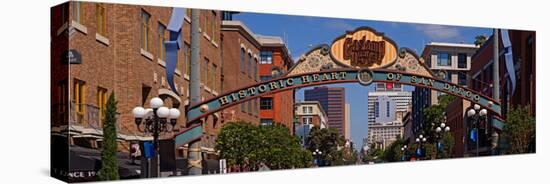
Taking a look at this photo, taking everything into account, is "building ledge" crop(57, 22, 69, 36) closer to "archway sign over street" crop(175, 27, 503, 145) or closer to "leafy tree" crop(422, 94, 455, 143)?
"archway sign over street" crop(175, 27, 503, 145)

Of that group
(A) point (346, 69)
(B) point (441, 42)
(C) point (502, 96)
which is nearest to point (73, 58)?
(A) point (346, 69)

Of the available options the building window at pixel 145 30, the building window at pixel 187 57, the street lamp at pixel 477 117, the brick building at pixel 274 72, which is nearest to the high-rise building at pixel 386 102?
the street lamp at pixel 477 117

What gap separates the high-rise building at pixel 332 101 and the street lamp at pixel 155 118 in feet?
11.4

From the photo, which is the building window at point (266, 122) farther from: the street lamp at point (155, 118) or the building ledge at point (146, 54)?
the building ledge at point (146, 54)

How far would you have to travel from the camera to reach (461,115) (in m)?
19.6

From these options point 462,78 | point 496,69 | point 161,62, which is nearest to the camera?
point 161,62

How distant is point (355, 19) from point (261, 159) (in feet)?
11.9

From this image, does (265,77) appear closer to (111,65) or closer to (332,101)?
(332,101)

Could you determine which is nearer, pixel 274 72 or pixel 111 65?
pixel 111 65

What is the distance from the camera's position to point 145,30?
48.8ft

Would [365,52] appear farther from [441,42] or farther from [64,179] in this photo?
[64,179]

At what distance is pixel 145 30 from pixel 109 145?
2164 millimetres

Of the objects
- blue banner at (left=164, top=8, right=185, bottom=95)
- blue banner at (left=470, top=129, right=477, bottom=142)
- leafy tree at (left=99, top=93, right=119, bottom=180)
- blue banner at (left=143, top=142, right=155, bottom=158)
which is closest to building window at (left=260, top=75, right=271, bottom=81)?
blue banner at (left=164, top=8, right=185, bottom=95)

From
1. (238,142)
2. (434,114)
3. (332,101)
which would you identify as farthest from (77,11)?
(434,114)
